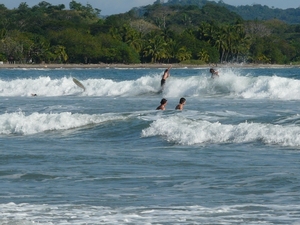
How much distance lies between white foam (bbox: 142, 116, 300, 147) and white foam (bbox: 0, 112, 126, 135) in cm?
321

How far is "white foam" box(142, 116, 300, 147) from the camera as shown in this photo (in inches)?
584

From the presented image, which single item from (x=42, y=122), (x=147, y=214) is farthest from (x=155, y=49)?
(x=147, y=214)

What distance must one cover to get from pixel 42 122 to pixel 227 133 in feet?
19.9

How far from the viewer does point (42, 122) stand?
19609 millimetres

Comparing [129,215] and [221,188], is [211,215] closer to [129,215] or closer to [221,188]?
[129,215]

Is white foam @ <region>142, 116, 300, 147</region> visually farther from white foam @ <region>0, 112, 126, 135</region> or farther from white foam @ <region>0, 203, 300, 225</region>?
white foam @ <region>0, 203, 300, 225</region>

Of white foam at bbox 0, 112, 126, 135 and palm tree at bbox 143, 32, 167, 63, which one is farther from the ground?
palm tree at bbox 143, 32, 167, 63

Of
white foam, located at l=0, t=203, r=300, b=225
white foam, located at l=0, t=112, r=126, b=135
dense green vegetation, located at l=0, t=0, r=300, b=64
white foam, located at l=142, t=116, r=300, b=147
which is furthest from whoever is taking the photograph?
dense green vegetation, located at l=0, t=0, r=300, b=64

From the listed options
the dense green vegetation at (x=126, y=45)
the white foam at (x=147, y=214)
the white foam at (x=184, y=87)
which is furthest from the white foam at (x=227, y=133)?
the dense green vegetation at (x=126, y=45)

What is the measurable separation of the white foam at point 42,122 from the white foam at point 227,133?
3.21 m

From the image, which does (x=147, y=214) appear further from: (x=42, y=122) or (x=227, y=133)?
(x=42, y=122)

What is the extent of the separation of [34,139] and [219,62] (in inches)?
4754

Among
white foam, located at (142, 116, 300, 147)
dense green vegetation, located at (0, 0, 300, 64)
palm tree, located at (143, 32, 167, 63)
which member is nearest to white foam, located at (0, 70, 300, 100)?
white foam, located at (142, 116, 300, 147)

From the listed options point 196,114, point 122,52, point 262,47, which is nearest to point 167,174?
point 196,114
